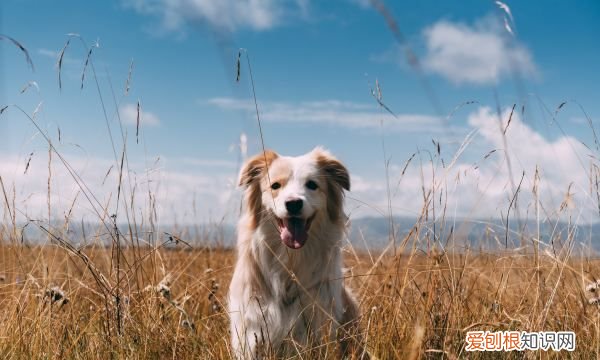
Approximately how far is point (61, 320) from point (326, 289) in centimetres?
161

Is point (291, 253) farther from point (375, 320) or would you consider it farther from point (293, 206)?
point (375, 320)

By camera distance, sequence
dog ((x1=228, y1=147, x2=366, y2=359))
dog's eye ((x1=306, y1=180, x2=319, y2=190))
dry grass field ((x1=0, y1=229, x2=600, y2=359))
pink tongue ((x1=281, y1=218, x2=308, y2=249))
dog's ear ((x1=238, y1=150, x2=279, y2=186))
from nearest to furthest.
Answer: dry grass field ((x1=0, y1=229, x2=600, y2=359)) → dog ((x1=228, y1=147, x2=366, y2=359)) → pink tongue ((x1=281, y1=218, x2=308, y2=249)) → dog's eye ((x1=306, y1=180, x2=319, y2=190)) → dog's ear ((x1=238, y1=150, x2=279, y2=186))

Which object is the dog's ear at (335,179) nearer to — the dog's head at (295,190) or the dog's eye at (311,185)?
the dog's head at (295,190)

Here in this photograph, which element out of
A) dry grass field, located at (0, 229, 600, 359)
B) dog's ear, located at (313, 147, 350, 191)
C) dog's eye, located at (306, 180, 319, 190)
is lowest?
dry grass field, located at (0, 229, 600, 359)

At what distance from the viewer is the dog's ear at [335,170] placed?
159 inches

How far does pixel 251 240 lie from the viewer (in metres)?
3.86

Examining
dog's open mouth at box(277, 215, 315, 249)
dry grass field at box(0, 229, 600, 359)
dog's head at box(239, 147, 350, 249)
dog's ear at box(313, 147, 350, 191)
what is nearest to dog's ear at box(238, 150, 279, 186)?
dog's head at box(239, 147, 350, 249)

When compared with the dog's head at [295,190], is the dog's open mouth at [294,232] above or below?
below

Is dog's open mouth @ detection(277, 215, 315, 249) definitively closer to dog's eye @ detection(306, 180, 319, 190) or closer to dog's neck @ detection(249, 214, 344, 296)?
dog's neck @ detection(249, 214, 344, 296)

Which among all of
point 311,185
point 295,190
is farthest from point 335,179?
point 295,190

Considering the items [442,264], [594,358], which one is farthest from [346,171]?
[594,358]

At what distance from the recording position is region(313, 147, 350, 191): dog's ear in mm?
4043

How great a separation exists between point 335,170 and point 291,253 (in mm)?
753

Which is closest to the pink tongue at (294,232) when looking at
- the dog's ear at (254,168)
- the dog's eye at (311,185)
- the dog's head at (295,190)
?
the dog's head at (295,190)
